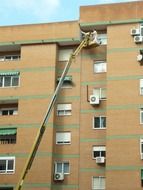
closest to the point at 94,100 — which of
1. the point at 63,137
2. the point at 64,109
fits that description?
the point at 64,109

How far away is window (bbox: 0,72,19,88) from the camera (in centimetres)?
3650

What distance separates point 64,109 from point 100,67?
3.59 m

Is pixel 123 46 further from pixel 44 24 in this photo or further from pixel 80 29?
pixel 44 24

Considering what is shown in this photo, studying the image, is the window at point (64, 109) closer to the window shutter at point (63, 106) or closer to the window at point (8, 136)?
the window shutter at point (63, 106)

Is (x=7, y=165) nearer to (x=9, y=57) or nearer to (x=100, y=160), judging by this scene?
(x=100, y=160)

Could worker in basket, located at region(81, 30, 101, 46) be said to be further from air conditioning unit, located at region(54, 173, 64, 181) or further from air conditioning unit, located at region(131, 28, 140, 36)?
Result: air conditioning unit, located at region(54, 173, 64, 181)

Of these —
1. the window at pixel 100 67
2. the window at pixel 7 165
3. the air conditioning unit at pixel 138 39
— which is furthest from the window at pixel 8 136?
the air conditioning unit at pixel 138 39

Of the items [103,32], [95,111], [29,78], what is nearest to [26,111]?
[29,78]

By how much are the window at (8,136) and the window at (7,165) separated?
4.31 feet

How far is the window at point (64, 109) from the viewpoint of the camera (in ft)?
115

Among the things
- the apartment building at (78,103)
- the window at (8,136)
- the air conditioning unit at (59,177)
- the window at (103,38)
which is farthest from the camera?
the window at (103,38)

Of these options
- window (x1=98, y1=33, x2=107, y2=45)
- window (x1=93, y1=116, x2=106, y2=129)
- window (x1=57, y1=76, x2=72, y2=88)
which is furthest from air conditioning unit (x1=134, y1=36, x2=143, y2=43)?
window (x1=93, y1=116, x2=106, y2=129)

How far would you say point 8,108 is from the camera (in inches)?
1451

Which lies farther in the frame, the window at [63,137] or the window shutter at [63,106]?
the window shutter at [63,106]
